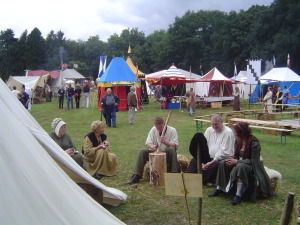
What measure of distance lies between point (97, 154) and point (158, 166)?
136cm

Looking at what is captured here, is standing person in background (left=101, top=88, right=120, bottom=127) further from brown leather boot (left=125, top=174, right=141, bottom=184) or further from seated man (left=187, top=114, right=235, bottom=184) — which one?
seated man (left=187, top=114, right=235, bottom=184)

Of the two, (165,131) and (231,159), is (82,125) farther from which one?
(231,159)

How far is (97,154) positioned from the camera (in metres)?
6.89

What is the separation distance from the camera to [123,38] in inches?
3241

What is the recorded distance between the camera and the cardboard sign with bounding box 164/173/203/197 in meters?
3.68

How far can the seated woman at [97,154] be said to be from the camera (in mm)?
6777

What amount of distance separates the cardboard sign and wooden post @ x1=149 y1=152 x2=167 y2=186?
2.47m

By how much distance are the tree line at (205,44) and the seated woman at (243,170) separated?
34.8 metres

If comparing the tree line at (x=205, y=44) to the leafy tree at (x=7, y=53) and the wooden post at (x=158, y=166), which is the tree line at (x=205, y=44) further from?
the wooden post at (x=158, y=166)

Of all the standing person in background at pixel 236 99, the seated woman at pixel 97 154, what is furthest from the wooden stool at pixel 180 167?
the standing person in background at pixel 236 99

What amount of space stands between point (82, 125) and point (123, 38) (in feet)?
229

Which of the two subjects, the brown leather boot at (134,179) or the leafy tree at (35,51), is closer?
the brown leather boot at (134,179)

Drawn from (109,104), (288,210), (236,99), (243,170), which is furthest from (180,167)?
(236,99)

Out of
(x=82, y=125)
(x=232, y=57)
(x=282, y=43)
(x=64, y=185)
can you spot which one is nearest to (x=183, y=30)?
(x=232, y=57)
